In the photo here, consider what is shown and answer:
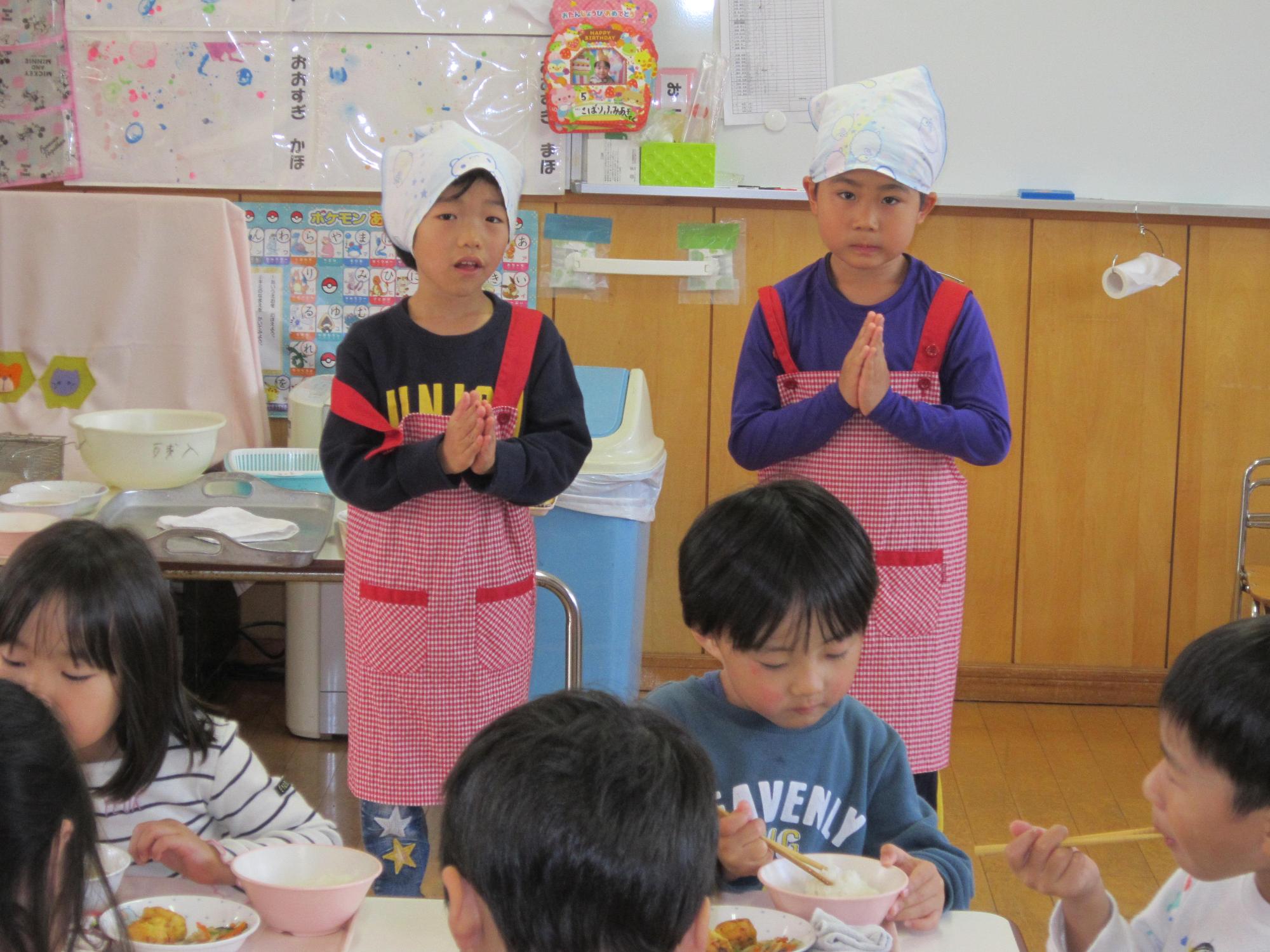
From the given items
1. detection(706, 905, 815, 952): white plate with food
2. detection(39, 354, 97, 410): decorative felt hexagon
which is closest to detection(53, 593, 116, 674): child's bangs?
detection(706, 905, 815, 952): white plate with food

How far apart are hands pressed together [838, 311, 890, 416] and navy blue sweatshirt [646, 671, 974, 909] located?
1.64 ft

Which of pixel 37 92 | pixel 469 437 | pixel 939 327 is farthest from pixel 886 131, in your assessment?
pixel 37 92

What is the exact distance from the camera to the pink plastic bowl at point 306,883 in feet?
3.23

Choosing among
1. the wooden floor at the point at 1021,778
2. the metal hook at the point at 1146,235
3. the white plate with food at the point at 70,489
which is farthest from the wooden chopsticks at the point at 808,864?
the metal hook at the point at 1146,235

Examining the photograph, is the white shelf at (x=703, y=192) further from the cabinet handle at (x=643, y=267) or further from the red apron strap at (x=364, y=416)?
the red apron strap at (x=364, y=416)

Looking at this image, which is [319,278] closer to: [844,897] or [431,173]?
[431,173]

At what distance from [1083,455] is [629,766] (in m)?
2.96

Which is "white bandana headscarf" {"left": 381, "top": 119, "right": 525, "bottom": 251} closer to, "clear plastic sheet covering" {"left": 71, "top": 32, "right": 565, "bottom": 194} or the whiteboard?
"clear plastic sheet covering" {"left": 71, "top": 32, "right": 565, "bottom": 194}

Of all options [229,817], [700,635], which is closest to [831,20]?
[700,635]

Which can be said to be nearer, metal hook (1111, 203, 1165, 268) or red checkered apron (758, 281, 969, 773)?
red checkered apron (758, 281, 969, 773)

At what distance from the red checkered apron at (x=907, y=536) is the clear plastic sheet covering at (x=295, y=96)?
1764 mm

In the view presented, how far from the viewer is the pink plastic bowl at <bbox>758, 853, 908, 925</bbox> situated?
980mm

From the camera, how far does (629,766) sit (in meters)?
0.72

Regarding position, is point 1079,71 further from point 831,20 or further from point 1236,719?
point 1236,719
